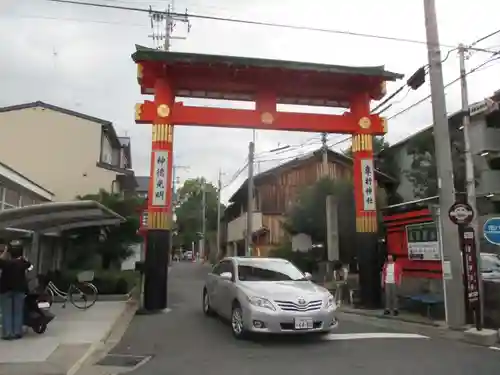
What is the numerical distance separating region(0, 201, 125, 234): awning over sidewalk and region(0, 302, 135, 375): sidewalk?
2260 millimetres

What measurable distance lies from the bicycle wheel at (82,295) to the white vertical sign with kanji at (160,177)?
3.41 meters

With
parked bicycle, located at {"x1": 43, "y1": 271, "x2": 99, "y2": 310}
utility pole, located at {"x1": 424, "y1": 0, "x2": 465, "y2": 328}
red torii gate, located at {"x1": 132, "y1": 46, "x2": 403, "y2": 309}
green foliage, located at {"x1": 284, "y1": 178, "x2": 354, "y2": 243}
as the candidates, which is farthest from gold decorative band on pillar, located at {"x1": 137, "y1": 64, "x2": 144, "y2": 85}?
green foliage, located at {"x1": 284, "y1": 178, "x2": 354, "y2": 243}

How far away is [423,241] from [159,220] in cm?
714

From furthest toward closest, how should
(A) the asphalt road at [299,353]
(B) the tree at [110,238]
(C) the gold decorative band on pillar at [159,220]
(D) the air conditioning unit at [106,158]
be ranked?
(D) the air conditioning unit at [106,158], (B) the tree at [110,238], (C) the gold decorative band on pillar at [159,220], (A) the asphalt road at [299,353]

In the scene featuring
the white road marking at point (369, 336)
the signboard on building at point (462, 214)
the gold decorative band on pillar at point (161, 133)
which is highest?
the gold decorative band on pillar at point (161, 133)

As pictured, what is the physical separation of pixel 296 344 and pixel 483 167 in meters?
18.4

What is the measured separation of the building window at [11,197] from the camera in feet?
54.3

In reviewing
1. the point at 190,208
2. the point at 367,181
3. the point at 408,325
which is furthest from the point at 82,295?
the point at 190,208

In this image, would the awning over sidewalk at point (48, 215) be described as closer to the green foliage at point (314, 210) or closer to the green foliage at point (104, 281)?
the green foliage at point (104, 281)

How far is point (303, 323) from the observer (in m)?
8.94

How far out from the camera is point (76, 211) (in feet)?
39.5

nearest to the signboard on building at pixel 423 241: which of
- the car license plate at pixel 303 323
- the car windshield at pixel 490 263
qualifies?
the car windshield at pixel 490 263

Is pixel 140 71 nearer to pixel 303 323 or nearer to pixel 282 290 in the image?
pixel 282 290

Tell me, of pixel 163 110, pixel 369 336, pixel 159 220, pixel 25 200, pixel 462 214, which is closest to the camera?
pixel 369 336
